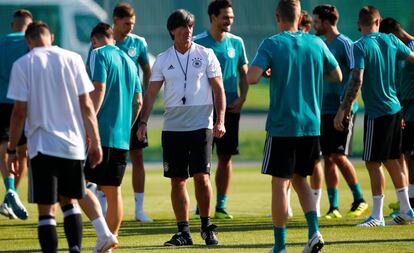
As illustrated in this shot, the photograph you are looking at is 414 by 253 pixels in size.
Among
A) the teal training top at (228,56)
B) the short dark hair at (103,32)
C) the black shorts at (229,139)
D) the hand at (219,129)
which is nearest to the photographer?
the short dark hair at (103,32)

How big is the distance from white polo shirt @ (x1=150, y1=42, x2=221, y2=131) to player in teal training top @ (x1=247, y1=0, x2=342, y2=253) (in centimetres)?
130

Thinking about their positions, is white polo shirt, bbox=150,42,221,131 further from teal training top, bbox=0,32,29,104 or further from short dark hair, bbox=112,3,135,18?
teal training top, bbox=0,32,29,104

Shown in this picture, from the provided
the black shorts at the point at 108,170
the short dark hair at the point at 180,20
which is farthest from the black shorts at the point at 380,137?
the black shorts at the point at 108,170

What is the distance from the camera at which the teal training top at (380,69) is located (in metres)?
13.3

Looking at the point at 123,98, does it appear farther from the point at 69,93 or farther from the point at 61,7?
the point at 61,7

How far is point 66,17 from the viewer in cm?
3712

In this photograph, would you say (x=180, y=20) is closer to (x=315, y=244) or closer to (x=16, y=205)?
(x=315, y=244)

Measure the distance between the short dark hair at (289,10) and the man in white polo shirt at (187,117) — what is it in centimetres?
134

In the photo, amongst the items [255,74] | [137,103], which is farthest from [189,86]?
[255,74]

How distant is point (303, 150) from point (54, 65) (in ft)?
8.50

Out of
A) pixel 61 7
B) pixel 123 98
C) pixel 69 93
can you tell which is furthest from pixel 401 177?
pixel 61 7

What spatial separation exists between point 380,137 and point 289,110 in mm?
2884

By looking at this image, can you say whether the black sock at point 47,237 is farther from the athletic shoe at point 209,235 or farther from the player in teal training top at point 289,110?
the athletic shoe at point 209,235

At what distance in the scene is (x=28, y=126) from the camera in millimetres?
9727
